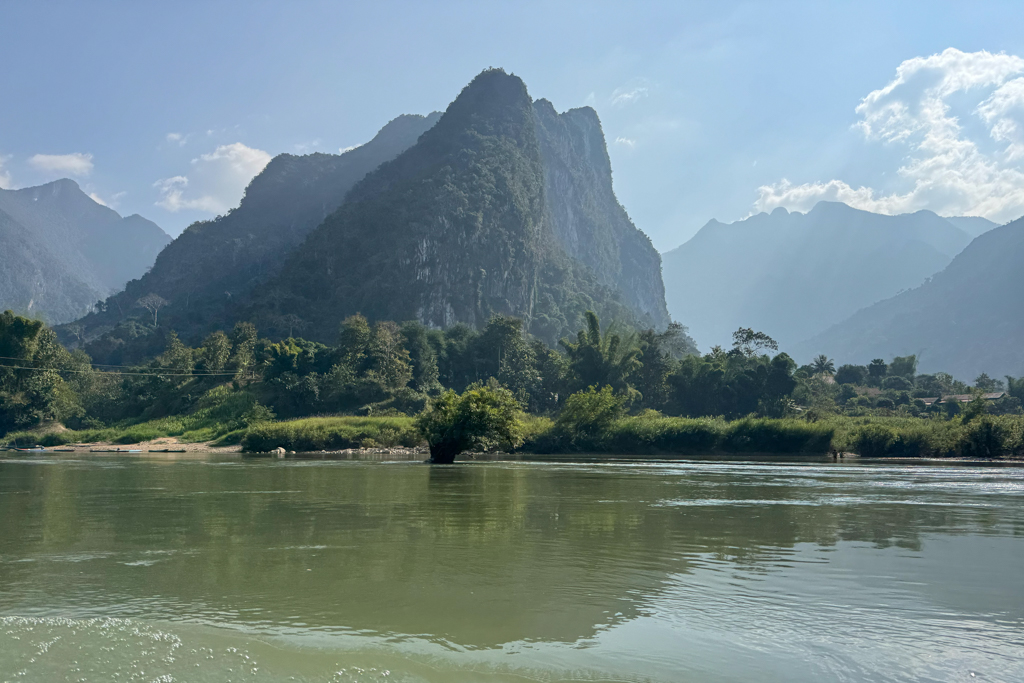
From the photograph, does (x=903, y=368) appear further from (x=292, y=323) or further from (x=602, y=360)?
(x=292, y=323)

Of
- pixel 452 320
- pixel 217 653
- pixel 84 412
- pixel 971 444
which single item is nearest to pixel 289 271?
pixel 452 320

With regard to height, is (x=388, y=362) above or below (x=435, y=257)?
below

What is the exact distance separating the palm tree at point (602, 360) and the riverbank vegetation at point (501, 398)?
16cm

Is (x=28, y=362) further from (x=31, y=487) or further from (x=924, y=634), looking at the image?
(x=924, y=634)

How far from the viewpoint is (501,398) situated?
47.1 m

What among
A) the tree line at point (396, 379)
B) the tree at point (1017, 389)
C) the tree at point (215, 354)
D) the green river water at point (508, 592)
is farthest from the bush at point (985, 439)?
the tree at point (215, 354)

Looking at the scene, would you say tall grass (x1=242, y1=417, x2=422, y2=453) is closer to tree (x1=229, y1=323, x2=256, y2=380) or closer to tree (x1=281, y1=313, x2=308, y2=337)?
tree (x1=229, y1=323, x2=256, y2=380)

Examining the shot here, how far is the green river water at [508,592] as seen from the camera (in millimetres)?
6520

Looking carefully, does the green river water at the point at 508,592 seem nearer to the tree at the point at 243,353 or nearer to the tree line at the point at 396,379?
the tree line at the point at 396,379

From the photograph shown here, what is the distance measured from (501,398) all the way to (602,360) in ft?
117

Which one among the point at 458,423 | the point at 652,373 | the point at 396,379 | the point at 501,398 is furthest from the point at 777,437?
the point at 396,379

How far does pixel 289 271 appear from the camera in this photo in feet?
554

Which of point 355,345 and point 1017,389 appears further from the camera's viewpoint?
point 1017,389

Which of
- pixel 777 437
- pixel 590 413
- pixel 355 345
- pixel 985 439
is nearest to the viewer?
pixel 985 439
